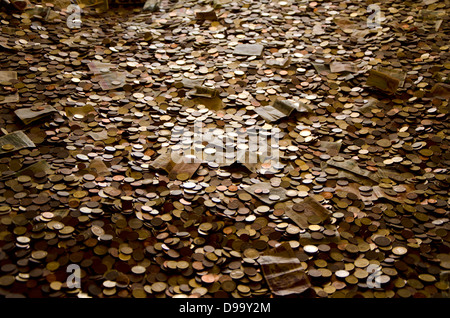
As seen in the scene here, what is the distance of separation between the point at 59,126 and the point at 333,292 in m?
1.54

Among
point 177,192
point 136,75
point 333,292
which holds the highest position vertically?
point 136,75

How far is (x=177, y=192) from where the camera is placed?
6.09ft

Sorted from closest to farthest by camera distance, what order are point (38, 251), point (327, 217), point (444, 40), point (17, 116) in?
1. point (38, 251)
2. point (327, 217)
3. point (17, 116)
4. point (444, 40)

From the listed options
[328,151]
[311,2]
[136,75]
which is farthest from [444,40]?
[136,75]

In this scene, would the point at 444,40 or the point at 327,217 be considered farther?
the point at 444,40

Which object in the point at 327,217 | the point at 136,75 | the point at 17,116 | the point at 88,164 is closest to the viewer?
the point at 327,217

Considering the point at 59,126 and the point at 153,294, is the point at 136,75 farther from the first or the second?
the point at 153,294

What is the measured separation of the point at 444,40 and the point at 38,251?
8.88 ft

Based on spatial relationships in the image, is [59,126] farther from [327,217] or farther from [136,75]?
[327,217]

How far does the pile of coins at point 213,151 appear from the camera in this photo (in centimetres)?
157

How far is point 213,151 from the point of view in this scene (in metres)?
2.08

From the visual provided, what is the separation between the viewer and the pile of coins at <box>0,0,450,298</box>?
5.16 feet

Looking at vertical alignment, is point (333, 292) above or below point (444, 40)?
below

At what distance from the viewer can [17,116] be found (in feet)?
6.95
